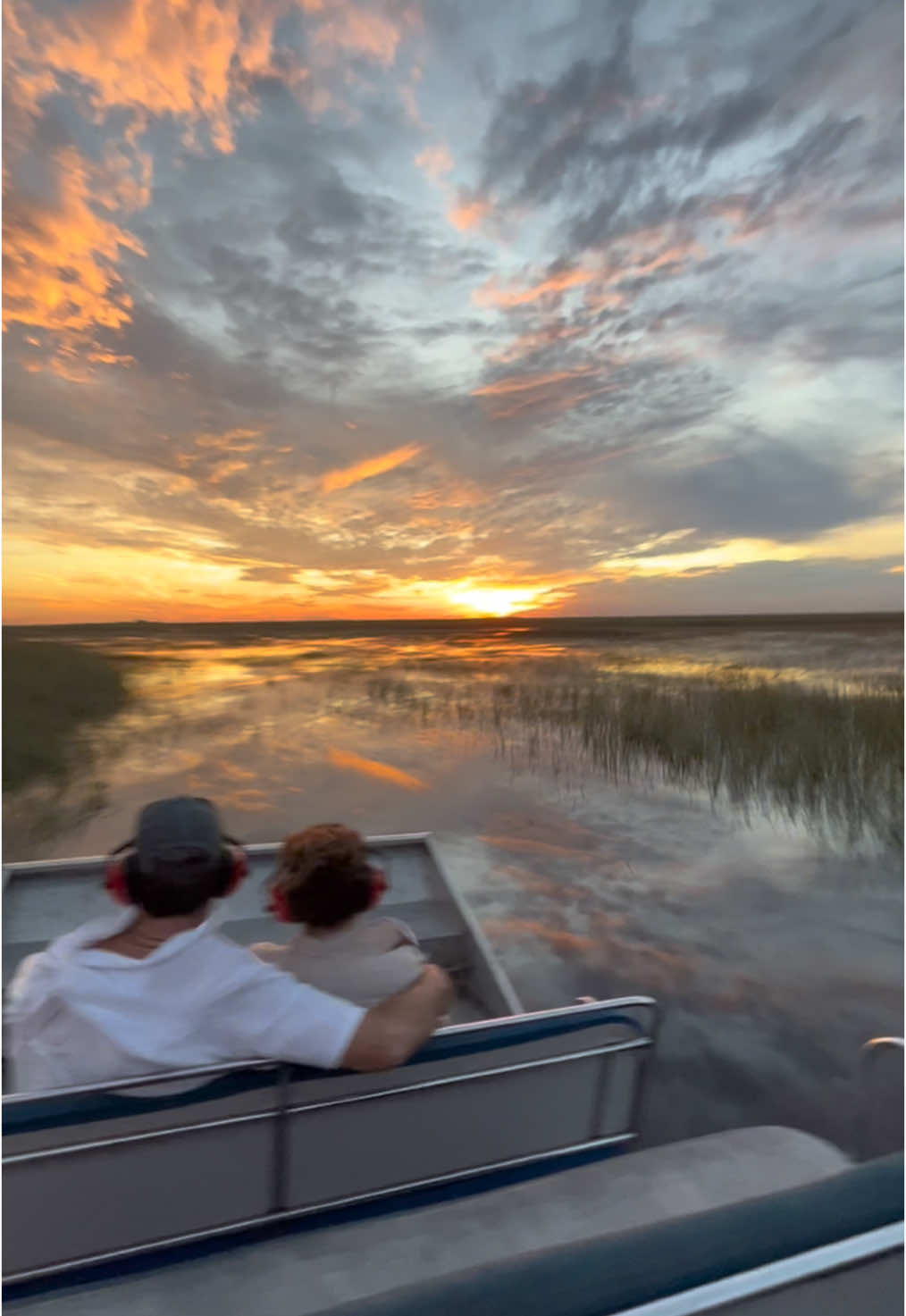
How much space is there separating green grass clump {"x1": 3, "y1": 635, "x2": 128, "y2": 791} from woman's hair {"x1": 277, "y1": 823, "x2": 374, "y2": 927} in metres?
13.1

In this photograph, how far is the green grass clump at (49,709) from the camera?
14594 mm

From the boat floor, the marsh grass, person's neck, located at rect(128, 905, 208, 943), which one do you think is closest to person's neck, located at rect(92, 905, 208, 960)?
person's neck, located at rect(128, 905, 208, 943)

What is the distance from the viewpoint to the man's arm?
1658 millimetres

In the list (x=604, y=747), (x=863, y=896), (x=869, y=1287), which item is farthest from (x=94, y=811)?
(x=869, y=1287)

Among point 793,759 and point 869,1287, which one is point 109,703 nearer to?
point 793,759

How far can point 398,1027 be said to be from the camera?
1.71 metres

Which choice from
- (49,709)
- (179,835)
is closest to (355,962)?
(179,835)

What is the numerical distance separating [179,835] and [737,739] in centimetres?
1172

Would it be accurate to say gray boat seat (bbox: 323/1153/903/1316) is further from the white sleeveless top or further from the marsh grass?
the marsh grass

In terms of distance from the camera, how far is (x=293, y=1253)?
1.61m

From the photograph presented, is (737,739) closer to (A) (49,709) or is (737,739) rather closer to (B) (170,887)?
(B) (170,887)

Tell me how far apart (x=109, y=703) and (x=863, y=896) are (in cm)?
1891

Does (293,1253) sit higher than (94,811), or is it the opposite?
(293,1253)

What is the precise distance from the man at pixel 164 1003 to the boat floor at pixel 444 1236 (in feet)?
1.15
